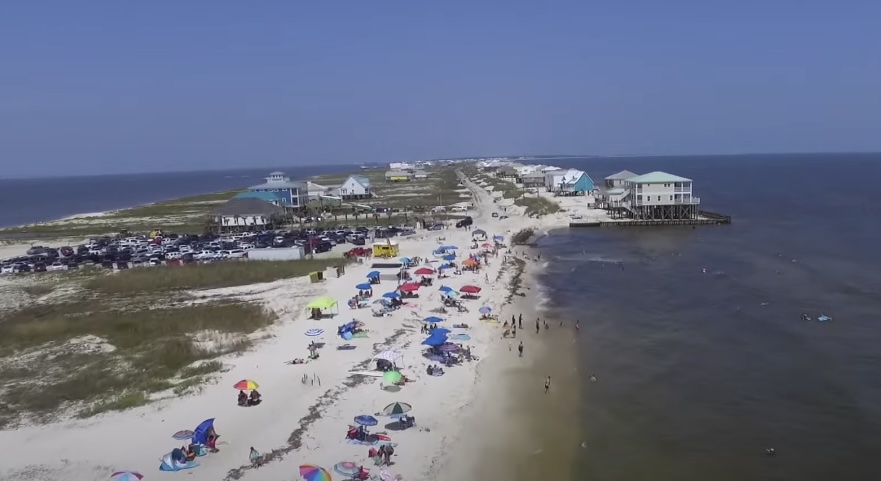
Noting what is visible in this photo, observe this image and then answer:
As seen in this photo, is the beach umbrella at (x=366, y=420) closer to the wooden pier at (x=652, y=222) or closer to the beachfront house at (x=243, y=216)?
the wooden pier at (x=652, y=222)

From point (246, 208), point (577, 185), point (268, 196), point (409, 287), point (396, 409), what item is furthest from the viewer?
point (577, 185)

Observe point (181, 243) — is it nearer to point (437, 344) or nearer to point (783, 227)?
point (437, 344)

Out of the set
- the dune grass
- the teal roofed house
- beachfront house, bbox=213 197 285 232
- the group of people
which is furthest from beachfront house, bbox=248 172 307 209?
the group of people

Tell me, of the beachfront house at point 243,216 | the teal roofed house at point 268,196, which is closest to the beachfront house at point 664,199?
the beachfront house at point 243,216

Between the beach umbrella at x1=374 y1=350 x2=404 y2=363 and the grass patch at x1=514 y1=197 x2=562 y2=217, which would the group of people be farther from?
the grass patch at x1=514 y1=197 x2=562 y2=217

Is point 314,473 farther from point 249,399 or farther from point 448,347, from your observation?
point 448,347

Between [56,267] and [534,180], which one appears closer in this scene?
[56,267]

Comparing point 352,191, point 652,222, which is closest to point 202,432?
point 652,222
